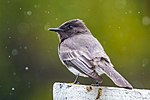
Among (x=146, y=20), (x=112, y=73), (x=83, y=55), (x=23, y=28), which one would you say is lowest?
(x=146, y=20)

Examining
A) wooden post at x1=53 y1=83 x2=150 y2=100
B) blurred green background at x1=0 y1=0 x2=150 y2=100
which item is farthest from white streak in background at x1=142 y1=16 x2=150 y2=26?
wooden post at x1=53 y1=83 x2=150 y2=100

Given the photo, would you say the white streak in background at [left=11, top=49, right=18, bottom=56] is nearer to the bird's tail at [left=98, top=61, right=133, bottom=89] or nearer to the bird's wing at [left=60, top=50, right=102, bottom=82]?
the bird's wing at [left=60, top=50, right=102, bottom=82]

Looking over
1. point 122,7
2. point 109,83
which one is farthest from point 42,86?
point 122,7

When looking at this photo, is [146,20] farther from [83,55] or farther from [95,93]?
[95,93]

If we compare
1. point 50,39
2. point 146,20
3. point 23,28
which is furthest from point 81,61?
point 146,20

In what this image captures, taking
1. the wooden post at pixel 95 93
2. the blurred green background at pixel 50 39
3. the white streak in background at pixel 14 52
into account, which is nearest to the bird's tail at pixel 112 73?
the wooden post at pixel 95 93

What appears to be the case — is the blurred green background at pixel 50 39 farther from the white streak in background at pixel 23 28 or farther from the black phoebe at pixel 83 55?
the black phoebe at pixel 83 55

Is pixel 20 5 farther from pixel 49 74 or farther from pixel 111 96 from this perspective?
pixel 111 96
